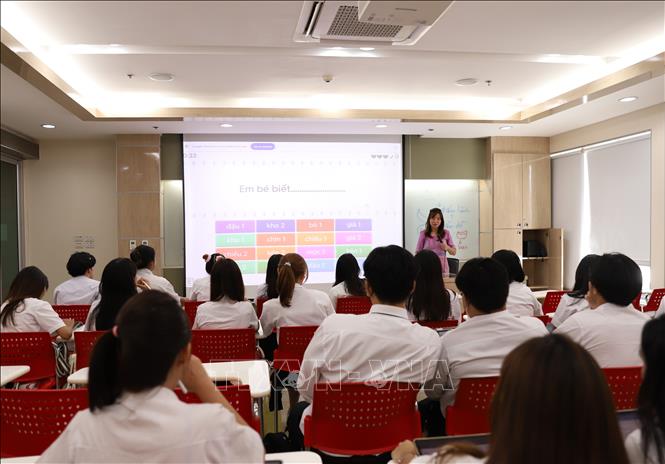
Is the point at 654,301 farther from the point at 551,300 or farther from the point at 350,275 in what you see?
the point at 350,275

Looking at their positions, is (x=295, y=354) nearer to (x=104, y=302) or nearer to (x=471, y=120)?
(x=104, y=302)

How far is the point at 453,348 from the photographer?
1.93 meters

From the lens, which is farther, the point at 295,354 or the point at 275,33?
the point at 275,33

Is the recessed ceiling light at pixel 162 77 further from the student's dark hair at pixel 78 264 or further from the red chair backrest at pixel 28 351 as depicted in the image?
the red chair backrest at pixel 28 351

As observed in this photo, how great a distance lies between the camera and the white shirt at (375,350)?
5.84 ft

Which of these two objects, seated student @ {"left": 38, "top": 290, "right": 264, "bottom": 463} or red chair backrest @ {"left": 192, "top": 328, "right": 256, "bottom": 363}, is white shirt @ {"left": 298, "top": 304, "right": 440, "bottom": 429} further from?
red chair backrest @ {"left": 192, "top": 328, "right": 256, "bottom": 363}

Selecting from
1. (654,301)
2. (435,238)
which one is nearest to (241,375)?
(654,301)

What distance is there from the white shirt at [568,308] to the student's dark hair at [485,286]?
132 centimetres

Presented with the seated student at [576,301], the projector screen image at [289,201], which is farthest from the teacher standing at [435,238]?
the seated student at [576,301]

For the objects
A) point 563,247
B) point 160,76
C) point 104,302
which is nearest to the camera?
point 104,302

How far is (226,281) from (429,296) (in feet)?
4.20

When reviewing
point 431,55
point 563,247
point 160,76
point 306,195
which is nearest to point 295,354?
point 431,55

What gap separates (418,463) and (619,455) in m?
0.50

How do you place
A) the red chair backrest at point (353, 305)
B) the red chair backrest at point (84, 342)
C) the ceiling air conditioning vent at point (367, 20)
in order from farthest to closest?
the red chair backrest at point (353, 305)
the ceiling air conditioning vent at point (367, 20)
the red chair backrest at point (84, 342)
